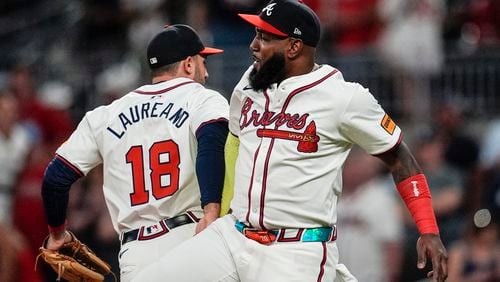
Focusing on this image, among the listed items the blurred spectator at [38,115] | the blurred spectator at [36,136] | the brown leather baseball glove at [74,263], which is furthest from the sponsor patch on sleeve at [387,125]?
the blurred spectator at [38,115]

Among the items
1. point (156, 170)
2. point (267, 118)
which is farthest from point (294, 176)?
point (156, 170)

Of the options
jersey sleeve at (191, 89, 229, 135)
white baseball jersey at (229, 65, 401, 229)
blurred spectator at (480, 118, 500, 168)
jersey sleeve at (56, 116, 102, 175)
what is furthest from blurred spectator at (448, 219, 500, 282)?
jersey sleeve at (56, 116, 102, 175)

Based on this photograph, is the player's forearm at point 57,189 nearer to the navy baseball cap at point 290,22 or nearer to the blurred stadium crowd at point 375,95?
the navy baseball cap at point 290,22

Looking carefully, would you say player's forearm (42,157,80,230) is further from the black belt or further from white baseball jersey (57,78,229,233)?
the black belt

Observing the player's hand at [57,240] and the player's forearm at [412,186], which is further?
the player's hand at [57,240]

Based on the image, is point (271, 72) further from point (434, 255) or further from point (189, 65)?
point (434, 255)

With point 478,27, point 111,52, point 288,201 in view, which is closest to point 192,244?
point 288,201

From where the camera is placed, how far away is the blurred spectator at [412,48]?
506 inches

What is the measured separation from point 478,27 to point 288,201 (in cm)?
780

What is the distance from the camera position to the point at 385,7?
13102 mm

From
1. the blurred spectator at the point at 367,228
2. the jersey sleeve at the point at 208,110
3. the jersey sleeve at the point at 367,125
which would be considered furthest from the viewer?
the blurred spectator at the point at 367,228

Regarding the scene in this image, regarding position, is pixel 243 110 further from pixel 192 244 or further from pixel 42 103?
pixel 42 103

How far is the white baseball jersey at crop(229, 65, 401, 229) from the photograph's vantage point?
629cm

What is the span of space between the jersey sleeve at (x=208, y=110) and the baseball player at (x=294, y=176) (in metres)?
0.36
